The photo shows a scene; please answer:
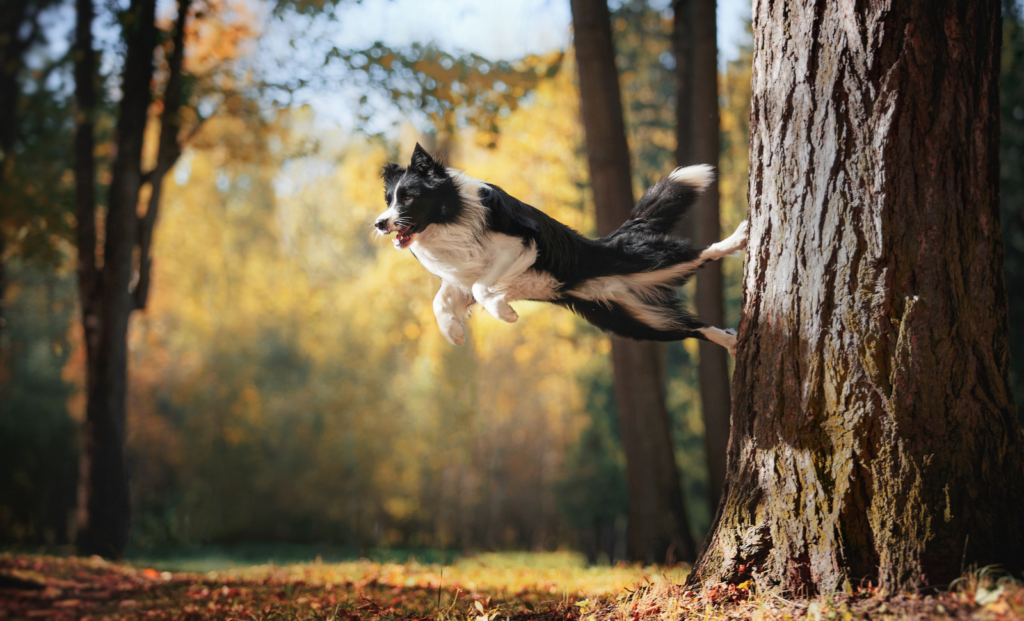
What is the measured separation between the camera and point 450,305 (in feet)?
8.49

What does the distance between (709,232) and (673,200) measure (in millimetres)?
1862

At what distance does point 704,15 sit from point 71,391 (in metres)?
9.48

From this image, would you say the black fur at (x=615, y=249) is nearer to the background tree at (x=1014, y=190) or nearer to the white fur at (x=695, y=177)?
the white fur at (x=695, y=177)

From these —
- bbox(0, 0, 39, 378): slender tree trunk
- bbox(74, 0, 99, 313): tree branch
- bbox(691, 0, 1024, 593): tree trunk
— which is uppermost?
bbox(0, 0, 39, 378): slender tree trunk

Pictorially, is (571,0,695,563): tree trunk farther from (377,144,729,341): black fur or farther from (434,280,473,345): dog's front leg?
(434,280,473,345): dog's front leg

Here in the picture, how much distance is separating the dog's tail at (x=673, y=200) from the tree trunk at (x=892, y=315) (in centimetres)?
53

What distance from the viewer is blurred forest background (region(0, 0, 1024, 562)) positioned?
7.25 meters

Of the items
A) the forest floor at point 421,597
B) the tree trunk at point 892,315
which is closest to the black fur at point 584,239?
the tree trunk at point 892,315

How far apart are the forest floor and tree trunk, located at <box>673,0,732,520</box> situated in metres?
1.13

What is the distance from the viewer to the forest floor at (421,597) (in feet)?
5.89

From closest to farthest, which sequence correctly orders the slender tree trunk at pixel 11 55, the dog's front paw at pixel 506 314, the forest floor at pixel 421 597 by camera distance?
the forest floor at pixel 421 597 → the dog's front paw at pixel 506 314 → the slender tree trunk at pixel 11 55

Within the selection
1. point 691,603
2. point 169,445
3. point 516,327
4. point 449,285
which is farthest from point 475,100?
point 169,445

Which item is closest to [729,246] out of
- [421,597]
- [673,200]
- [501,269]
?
[673,200]

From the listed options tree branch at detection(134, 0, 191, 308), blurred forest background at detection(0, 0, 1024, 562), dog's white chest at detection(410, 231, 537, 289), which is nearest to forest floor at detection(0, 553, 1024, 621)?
dog's white chest at detection(410, 231, 537, 289)
